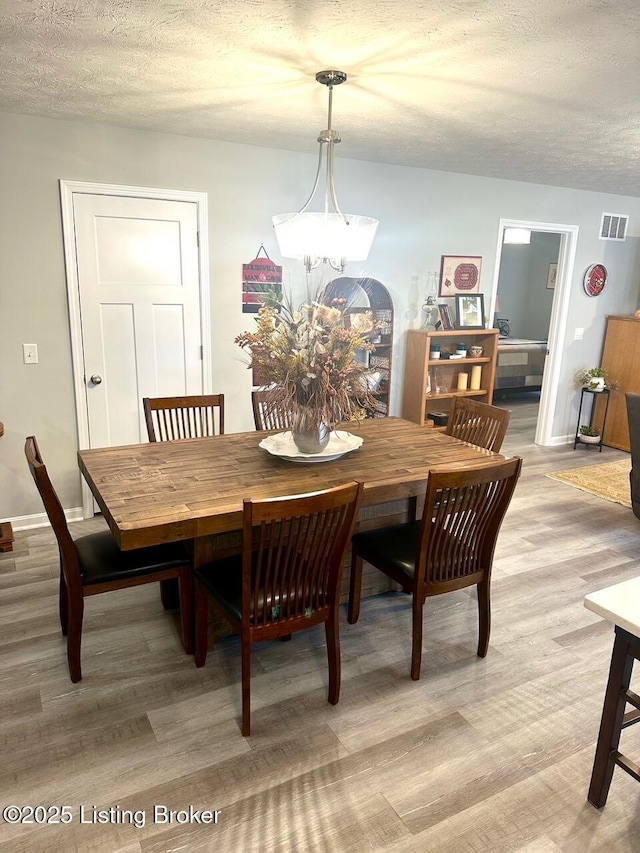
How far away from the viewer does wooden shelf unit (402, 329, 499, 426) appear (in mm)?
4730

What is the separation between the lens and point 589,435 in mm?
5887

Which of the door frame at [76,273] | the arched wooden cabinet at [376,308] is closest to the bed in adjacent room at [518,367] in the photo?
the arched wooden cabinet at [376,308]

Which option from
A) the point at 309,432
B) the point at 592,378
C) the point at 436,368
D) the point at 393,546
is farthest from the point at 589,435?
the point at 309,432

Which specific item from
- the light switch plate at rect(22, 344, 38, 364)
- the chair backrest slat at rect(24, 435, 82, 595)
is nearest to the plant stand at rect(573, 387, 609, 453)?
the light switch plate at rect(22, 344, 38, 364)

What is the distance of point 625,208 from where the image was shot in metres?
5.76

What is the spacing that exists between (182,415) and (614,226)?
16.1 feet

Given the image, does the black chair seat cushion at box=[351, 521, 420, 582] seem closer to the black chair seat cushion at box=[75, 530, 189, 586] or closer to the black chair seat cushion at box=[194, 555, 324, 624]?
the black chair seat cushion at box=[194, 555, 324, 624]

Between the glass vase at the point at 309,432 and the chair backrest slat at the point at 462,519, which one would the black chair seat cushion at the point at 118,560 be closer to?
the glass vase at the point at 309,432

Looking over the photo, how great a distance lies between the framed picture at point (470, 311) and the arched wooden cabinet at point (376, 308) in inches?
27.4

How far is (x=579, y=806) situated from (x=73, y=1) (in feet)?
9.84

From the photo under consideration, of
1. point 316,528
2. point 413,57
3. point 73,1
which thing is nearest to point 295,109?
point 413,57

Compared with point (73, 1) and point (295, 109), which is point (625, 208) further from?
point (73, 1)

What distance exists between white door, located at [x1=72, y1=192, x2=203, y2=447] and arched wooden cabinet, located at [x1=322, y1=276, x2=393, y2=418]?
43.2 inches

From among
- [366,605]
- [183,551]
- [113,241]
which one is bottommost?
[366,605]
